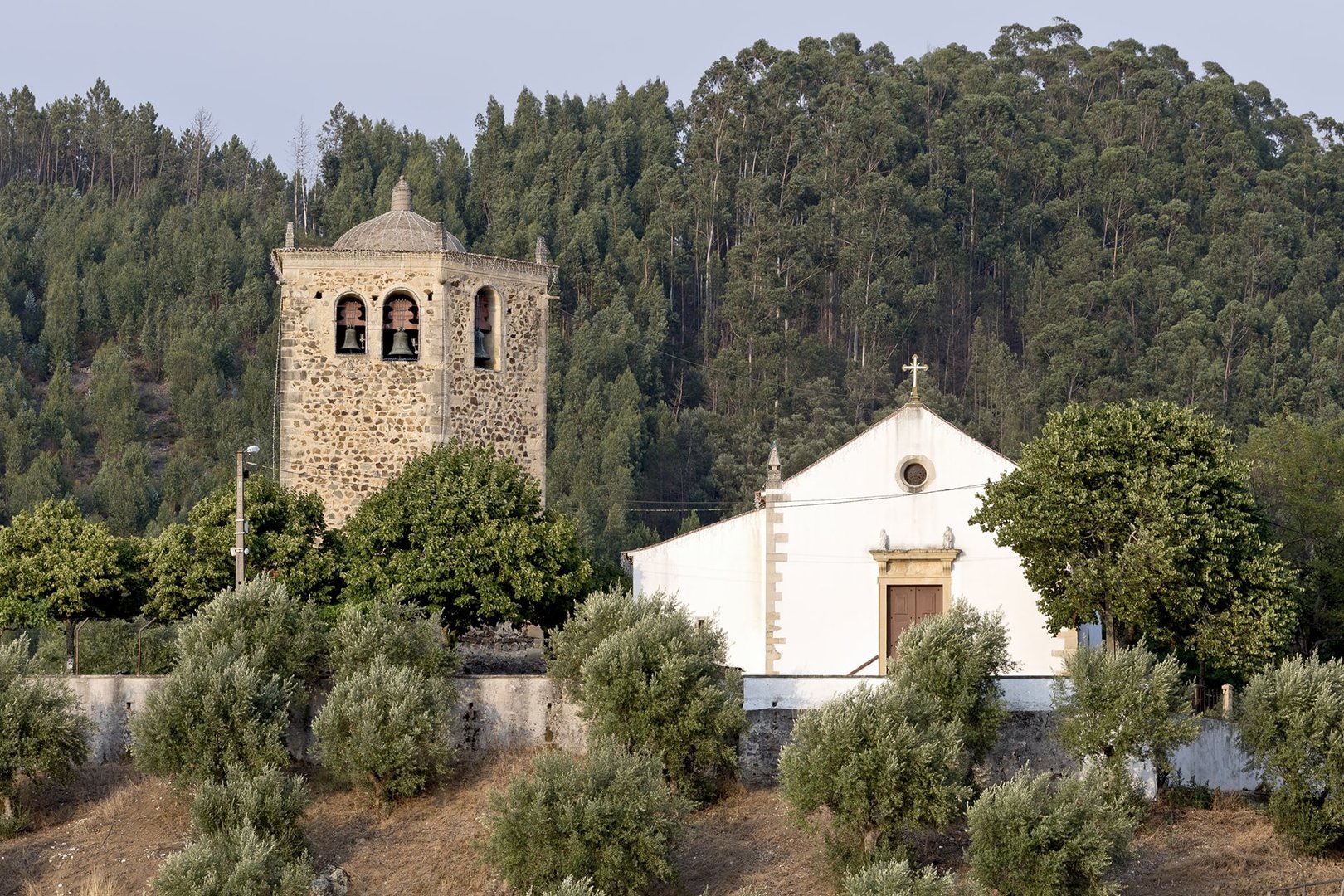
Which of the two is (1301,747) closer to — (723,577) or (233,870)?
(723,577)

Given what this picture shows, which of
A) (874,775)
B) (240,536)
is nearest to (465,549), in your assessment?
(240,536)

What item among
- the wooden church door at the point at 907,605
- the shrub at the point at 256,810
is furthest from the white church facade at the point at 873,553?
the shrub at the point at 256,810

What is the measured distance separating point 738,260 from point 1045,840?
227 ft

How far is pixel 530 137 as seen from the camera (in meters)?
105

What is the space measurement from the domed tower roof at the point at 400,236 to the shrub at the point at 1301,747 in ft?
57.4

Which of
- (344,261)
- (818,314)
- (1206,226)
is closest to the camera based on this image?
(344,261)

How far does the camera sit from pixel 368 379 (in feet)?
134

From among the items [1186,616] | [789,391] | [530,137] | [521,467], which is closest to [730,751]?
[1186,616]

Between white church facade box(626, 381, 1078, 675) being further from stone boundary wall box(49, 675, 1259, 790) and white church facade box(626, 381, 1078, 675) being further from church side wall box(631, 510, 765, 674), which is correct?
stone boundary wall box(49, 675, 1259, 790)

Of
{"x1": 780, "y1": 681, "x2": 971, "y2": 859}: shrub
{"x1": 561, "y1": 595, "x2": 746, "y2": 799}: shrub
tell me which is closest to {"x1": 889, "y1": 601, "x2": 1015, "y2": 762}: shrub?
{"x1": 780, "y1": 681, "x2": 971, "y2": 859}: shrub

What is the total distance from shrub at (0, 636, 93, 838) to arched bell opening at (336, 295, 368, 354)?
1075cm

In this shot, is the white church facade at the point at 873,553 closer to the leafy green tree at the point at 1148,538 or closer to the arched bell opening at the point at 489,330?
the leafy green tree at the point at 1148,538

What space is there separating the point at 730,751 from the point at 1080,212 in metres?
78.1

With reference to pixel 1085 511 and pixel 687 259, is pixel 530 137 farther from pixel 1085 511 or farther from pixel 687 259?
pixel 1085 511
